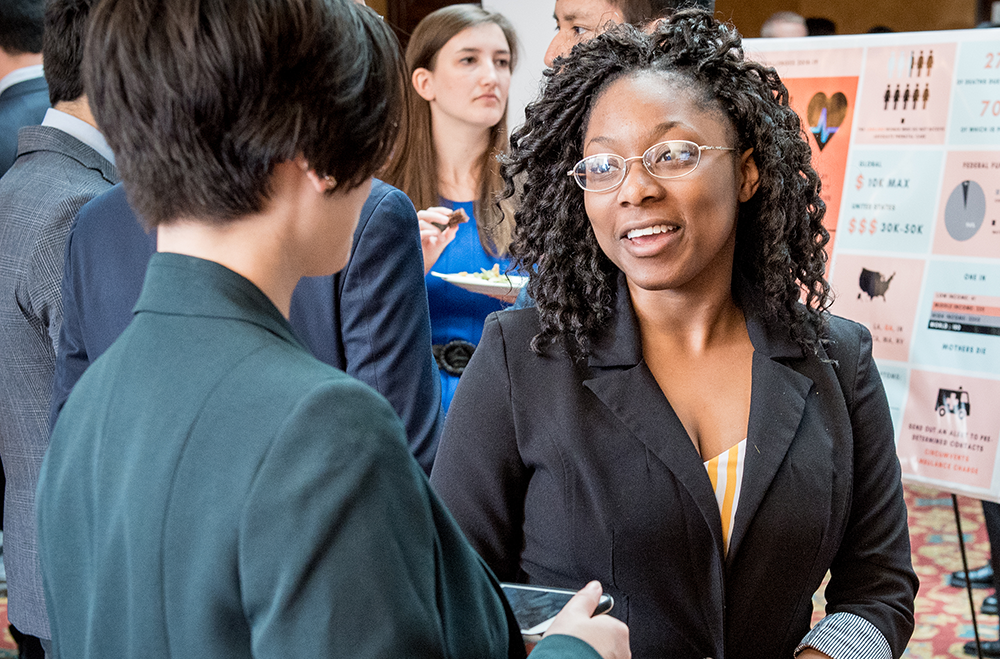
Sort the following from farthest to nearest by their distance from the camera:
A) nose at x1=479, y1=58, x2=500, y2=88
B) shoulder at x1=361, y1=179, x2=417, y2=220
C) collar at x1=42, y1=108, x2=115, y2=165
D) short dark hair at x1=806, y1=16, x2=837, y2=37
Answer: short dark hair at x1=806, y1=16, x2=837, y2=37 < nose at x1=479, y1=58, x2=500, y2=88 < collar at x1=42, y1=108, x2=115, y2=165 < shoulder at x1=361, y1=179, x2=417, y2=220

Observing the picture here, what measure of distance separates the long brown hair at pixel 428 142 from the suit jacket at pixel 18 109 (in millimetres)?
1074

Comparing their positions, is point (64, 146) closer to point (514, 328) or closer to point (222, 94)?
point (514, 328)

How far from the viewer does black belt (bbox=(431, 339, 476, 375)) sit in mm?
2391

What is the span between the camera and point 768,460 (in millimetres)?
1301

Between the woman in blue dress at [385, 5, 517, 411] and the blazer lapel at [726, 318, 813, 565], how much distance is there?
1291 millimetres

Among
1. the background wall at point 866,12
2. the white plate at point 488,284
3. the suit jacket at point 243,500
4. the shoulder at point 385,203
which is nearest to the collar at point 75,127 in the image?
the shoulder at point 385,203

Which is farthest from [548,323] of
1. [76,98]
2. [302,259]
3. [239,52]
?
[76,98]

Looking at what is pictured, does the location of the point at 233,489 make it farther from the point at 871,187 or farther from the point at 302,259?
the point at 871,187

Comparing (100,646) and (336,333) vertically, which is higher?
(336,333)

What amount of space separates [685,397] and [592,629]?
0.63m

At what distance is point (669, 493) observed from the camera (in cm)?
127

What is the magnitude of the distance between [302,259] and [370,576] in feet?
0.91

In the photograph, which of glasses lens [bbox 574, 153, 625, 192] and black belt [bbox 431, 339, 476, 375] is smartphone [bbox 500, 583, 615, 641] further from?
black belt [bbox 431, 339, 476, 375]

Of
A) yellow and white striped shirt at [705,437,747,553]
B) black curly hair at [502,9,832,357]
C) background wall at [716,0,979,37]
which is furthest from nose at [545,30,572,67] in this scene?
background wall at [716,0,979,37]
